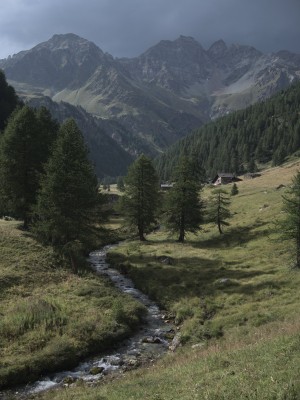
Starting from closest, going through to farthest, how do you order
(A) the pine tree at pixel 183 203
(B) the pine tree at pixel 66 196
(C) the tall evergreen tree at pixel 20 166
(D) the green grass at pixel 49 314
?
1. (D) the green grass at pixel 49 314
2. (B) the pine tree at pixel 66 196
3. (C) the tall evergreen tree at pixel 20 166
4. (A) the pine tree at pixel 183 203

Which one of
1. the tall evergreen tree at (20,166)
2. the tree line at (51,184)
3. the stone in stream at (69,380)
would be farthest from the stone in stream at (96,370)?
the tall evergreen tree at (20,166)

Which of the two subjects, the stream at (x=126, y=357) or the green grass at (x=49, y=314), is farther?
the green grass at (x=49, y=314)

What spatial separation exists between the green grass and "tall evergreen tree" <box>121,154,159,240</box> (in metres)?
20.8

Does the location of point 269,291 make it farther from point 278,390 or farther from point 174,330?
point 278,390

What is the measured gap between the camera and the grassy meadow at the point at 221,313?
15.1 m

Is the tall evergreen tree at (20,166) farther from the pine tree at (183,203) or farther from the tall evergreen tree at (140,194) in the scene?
the pine tree at (183,203)

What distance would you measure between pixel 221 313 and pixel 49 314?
1262cm

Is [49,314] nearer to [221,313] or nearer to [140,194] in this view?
[221,313]

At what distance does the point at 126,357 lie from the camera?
2523cm

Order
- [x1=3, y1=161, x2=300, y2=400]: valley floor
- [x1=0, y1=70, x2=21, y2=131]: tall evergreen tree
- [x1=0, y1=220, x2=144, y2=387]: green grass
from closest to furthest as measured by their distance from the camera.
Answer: [x1=3, y1=161, x2=300, y2=400]: valley floor < [x1=0, y1=220, x2=144, y2=387]: green grass < [x1=0, y1=70, x2=21, y2=131]: tall evergreen tree

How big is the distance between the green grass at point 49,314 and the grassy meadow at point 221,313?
136 inches

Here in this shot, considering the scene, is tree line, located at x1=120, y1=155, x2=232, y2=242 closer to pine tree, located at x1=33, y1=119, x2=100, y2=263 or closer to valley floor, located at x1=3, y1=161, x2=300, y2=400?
valley floor, located at x1=3, y1=161, x2=300, y2=400

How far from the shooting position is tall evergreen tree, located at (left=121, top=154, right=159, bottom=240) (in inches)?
2437

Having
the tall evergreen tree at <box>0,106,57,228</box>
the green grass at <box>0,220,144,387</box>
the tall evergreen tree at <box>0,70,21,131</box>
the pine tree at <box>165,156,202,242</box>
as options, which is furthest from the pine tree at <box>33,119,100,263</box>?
the tall evergreen tree at <box>0,70,21,131</box>
